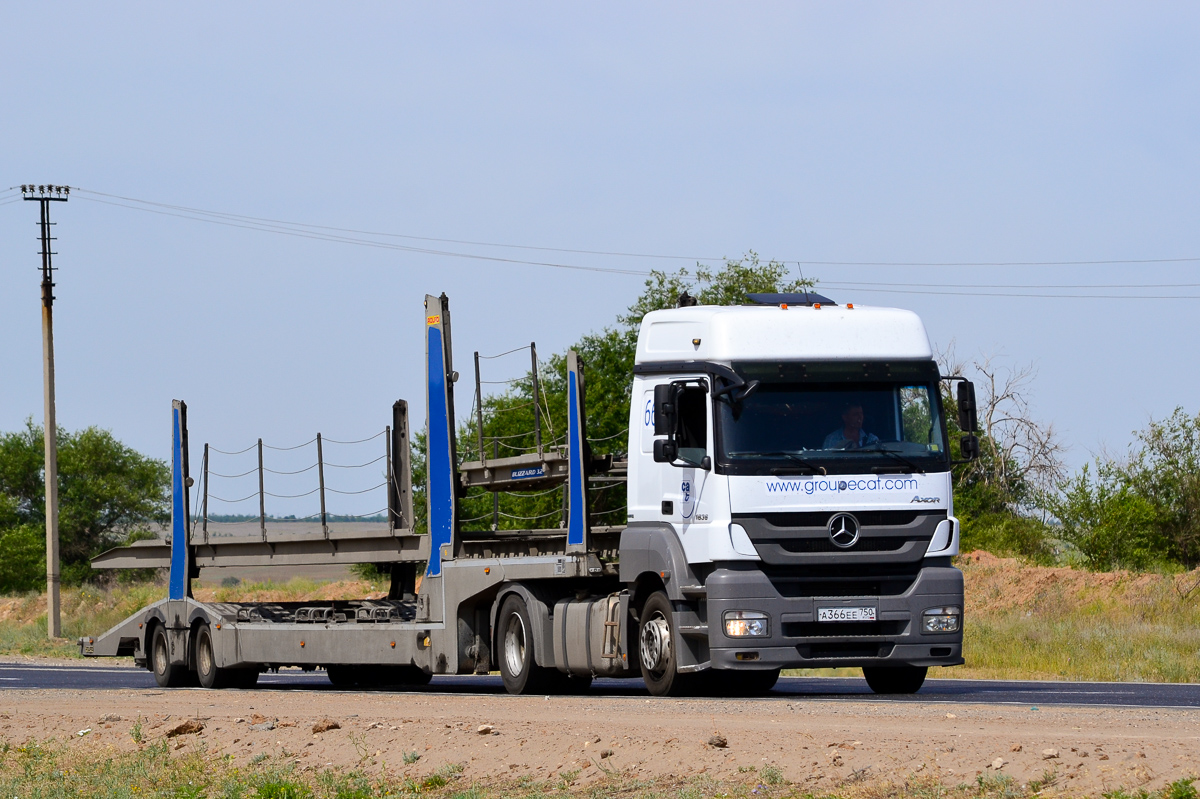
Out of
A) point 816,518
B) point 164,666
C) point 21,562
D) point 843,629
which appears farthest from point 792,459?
point 21,562

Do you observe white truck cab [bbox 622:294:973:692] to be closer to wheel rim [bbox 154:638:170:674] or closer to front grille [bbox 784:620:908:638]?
front grille [bbox 784:620:908:638]

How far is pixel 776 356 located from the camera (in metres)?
15.2

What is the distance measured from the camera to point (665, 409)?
14.8 meters

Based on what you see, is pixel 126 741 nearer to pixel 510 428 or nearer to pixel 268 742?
pixel 268 742

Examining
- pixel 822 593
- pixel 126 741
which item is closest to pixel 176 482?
pixel 126 741

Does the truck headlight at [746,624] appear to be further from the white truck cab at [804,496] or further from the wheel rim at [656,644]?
the wheel rim at [656,644]

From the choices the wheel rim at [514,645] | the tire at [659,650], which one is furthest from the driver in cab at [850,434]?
the wheel rim at [514,645]

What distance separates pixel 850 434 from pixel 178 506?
12248 millimetres

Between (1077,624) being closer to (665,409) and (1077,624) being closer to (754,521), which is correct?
(754,521)

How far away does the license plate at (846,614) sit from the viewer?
48.4 ft

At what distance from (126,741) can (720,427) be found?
5.83 meters

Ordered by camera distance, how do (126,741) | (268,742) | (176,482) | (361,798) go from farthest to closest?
(176,482), (126,741), (268,742), (361,798)

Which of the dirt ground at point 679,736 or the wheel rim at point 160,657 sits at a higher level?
the wheel rim at point 160,657

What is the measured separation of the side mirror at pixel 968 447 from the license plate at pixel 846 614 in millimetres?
1759
